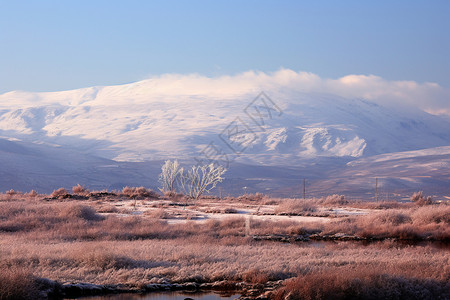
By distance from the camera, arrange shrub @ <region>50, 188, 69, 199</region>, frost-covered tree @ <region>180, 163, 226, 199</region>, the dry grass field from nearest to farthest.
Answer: the dry grass field
shrub @ <region>50, 188, 69, 199</region>
frost-covered tree @ <region>180, 163, 226, 199</region>

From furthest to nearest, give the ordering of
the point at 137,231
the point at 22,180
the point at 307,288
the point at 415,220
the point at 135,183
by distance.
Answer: the point at 135,183, the point at 22,180, the point at 415,220, the point at 137,231, the point at 307,288

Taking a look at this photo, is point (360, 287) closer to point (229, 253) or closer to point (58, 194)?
point (229, 253)

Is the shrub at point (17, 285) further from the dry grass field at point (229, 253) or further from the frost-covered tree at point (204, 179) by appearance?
the frost-covered tree at point (204, 179)

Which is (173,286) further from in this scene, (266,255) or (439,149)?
(439,149)

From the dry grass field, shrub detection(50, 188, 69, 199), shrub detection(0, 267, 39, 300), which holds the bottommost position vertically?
shrub detection(50, 188, 69, 199)

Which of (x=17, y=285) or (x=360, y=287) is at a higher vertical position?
(x=17, y=285)

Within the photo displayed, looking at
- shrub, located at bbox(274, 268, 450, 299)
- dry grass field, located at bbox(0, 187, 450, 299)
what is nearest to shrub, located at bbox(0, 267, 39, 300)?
dry grass field, located at bbox(0, 187, 450, 299)

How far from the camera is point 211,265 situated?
14086 millimetres

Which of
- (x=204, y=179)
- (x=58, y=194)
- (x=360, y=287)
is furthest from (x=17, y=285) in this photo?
(x=204, y=179)

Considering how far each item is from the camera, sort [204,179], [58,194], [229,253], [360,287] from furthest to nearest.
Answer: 1. [204,179]
2. [58,194]
3. [229,253]
4. [360,287]

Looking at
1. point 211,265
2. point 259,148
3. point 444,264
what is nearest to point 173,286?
point 211,265

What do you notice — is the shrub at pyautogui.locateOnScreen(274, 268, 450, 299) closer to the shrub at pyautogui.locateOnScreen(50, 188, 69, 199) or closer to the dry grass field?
the dry grass field

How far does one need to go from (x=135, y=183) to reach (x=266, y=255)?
10700 centimetres

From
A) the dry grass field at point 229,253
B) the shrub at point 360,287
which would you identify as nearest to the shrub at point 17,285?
the dry grass field at point 229,253
